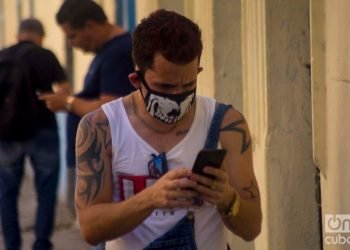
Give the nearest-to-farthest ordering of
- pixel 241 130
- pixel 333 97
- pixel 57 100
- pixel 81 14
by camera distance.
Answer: pixel 241 130 → pixel 333 97 → pixel 81 14 → pixel 57 100

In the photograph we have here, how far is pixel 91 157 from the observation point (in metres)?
4.01

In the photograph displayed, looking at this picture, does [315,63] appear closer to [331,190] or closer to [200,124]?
[331,190]

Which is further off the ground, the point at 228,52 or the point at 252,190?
the point at 228,52

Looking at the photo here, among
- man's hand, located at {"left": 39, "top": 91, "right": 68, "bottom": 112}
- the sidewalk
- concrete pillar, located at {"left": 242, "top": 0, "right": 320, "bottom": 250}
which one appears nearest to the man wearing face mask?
concrete pillar, located at {"left": 242, "top": 0, "right": 320, "bottom": 250}

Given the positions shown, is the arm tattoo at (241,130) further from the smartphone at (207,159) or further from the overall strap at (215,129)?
the smartphone at (207,159)

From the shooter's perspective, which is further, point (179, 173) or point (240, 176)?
point (240, 176)

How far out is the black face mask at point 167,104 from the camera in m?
3.92

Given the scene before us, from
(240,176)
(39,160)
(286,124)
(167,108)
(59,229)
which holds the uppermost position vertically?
(167,108)

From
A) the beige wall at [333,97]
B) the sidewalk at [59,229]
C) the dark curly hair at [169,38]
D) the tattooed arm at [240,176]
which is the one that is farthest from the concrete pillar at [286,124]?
the sidewalk at [59,229]

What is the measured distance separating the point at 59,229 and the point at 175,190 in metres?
6.92

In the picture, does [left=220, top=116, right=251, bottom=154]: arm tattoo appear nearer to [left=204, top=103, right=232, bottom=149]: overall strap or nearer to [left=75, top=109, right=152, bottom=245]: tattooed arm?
[left=204, top=103, right=232, bottom=149]: overall strap

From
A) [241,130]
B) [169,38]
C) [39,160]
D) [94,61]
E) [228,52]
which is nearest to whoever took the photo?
[169,38]

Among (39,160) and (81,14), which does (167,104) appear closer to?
(81,14)

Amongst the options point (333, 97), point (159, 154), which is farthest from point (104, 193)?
point (333, 97)
